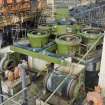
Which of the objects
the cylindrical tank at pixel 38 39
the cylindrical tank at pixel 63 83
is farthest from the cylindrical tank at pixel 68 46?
the cylindrical tank at pixel 63 83

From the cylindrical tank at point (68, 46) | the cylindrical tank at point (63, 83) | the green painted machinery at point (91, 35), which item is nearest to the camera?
the cylindrical tank at point (63, 83)

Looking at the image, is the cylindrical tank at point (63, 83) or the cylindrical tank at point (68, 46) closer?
the cylindrical tank at point (63, 83)

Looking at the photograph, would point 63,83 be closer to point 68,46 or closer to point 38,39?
point 68,46

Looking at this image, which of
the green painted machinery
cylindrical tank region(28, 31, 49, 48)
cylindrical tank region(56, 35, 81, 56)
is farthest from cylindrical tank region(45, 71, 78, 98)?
the green painted machinery

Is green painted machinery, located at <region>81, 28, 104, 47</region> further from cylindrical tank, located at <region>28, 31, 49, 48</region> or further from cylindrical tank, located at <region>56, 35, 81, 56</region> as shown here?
cylindrical tank, located at <region>28, 31, 49, 48</region>

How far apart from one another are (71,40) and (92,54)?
411 mm

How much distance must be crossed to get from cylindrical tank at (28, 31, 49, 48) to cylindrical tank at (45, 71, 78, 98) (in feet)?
2.19

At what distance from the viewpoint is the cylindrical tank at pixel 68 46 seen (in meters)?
A: 3.12

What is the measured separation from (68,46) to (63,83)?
2.09 ft

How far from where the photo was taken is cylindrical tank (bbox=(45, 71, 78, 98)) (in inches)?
108

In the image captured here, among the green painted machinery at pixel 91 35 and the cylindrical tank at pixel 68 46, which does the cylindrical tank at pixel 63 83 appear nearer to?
the cylindrical tank at pixel 68 46

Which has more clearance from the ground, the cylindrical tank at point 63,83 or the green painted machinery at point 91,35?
the green painted machinery at point 91,35

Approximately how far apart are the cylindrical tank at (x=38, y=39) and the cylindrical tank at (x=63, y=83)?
0.67 metres

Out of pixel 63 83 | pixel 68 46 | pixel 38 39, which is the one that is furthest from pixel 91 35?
pixel 63 83
